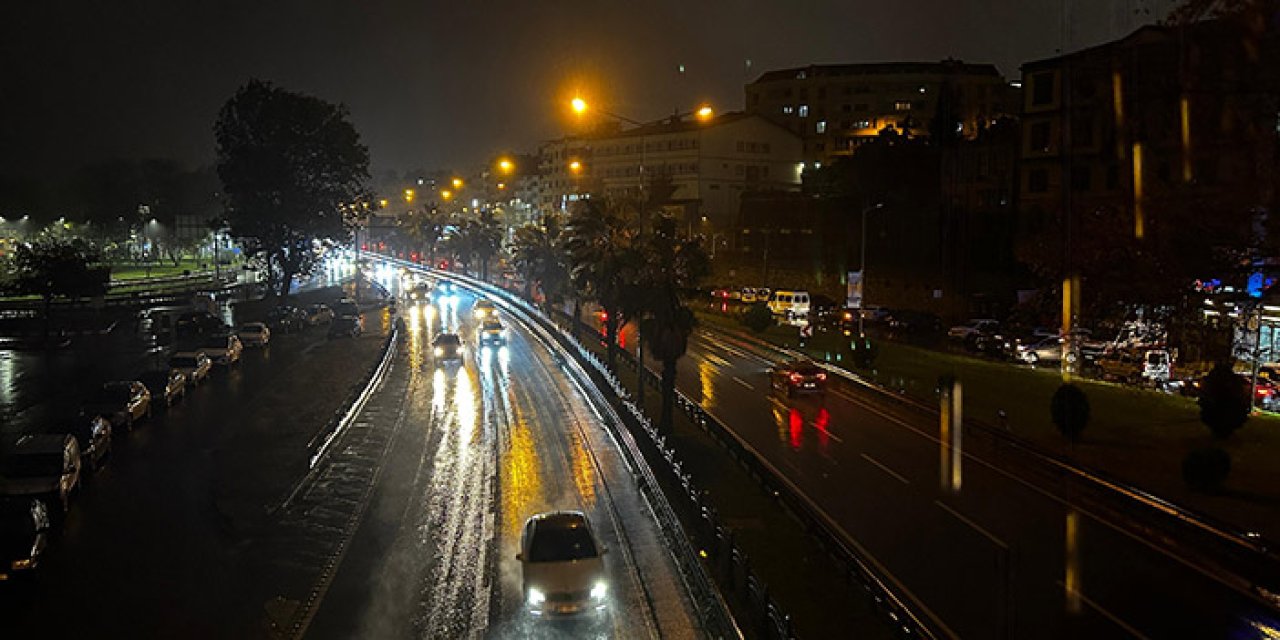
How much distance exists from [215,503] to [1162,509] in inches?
804

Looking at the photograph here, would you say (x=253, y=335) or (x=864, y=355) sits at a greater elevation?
(x=253, y=335)

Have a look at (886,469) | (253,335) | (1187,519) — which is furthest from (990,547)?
(253,335)

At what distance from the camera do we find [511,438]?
2919cm

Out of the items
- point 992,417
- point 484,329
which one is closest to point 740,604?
point 992,417

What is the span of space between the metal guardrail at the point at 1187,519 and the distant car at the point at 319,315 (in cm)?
4961

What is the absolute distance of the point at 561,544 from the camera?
52.2 feet

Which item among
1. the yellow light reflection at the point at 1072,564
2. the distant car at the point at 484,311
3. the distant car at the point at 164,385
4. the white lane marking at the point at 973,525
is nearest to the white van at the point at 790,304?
the distant car at the point at 484,311

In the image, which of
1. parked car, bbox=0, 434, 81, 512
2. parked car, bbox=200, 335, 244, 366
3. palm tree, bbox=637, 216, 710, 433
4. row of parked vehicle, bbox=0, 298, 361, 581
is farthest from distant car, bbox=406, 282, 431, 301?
parked car, bbox=0, 434, 81, 512

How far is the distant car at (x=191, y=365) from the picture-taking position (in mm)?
38438

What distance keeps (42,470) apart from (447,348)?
2640 cm

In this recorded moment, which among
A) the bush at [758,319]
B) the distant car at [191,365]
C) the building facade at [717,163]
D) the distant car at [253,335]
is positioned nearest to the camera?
the distant car at [191,365]

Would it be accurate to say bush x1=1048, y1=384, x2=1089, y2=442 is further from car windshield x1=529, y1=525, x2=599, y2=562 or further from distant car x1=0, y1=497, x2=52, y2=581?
distant car x1=0, y1=497, x2=52, y2=581

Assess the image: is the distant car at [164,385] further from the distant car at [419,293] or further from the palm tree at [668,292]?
the distant car at [419,293]

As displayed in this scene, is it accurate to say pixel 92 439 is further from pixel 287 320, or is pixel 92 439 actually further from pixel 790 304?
pixel 790 304
